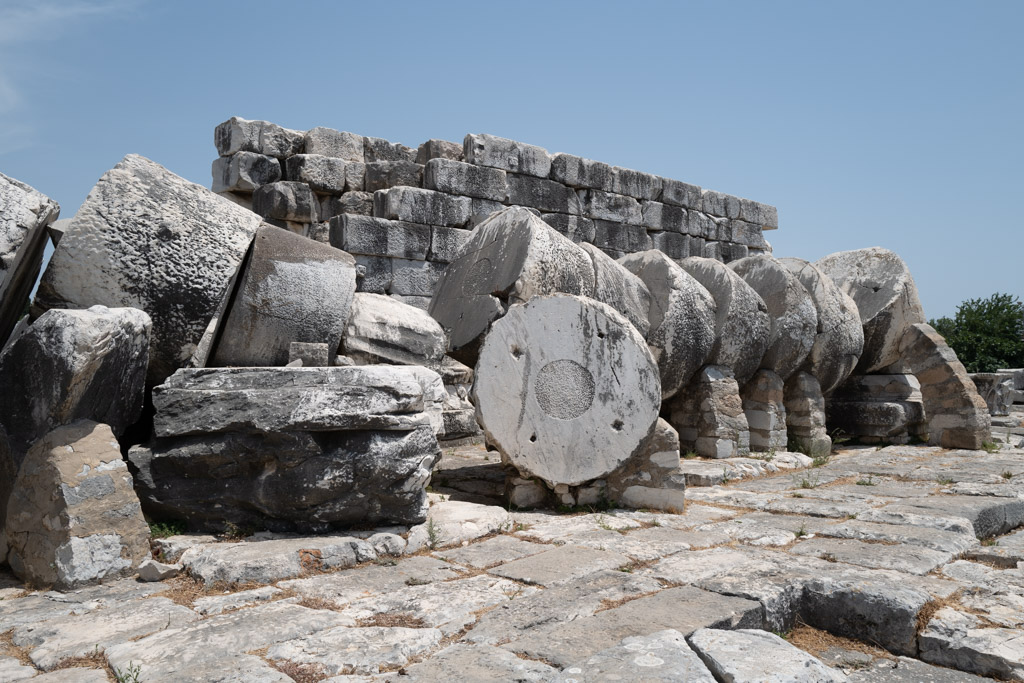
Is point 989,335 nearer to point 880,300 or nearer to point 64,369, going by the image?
point 880,300

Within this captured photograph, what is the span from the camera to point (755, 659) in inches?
97.8

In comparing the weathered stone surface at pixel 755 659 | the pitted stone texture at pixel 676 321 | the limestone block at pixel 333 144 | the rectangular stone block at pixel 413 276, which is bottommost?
the weathered stone surface at pixel 755 659

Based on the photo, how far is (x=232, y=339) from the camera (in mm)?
4223

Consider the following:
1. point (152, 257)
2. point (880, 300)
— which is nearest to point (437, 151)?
point (880, 300)

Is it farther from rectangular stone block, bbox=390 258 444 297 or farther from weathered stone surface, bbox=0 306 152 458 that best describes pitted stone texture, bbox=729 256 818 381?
weathered stone surface, bbox=0 306 152 458

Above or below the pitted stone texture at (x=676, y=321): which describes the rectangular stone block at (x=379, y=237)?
above

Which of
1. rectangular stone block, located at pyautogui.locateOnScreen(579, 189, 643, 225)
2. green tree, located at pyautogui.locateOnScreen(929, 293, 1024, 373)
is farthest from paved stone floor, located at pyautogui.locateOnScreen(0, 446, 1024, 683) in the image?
green tree, located at pyautogui.locateOnScreen(929, 293, 1024, 373)

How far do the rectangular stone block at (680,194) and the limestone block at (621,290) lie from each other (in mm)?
6379

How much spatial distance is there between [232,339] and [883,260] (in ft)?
25.3

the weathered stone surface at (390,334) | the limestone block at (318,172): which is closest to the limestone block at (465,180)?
the limestone block at (318,172)

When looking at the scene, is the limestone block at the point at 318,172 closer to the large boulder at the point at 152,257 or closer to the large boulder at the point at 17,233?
the large boulder at the point at 152,257

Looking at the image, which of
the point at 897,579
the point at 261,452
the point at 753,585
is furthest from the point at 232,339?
the point at 897,579

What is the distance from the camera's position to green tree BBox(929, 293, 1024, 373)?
724 inches

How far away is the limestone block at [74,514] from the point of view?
333 centimetres
